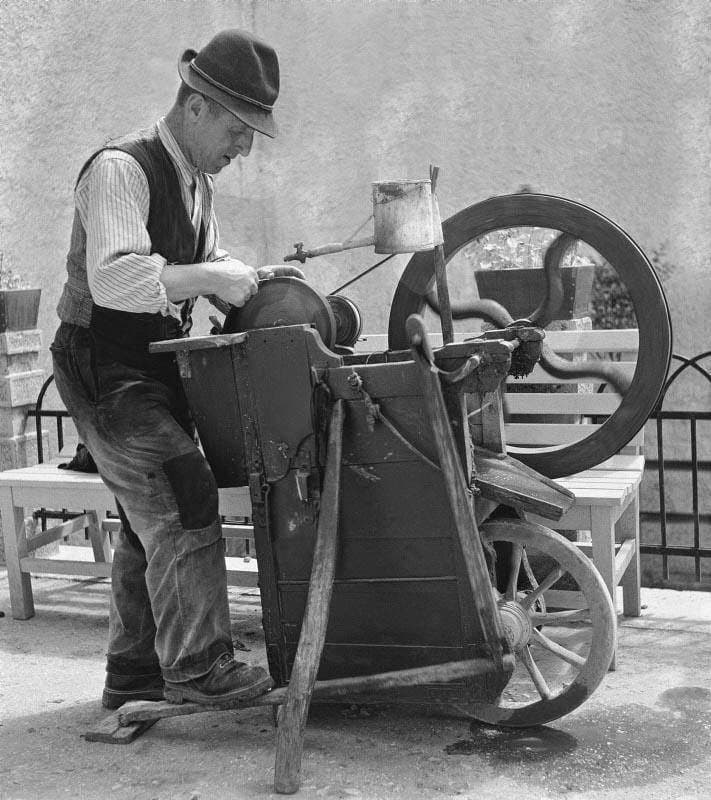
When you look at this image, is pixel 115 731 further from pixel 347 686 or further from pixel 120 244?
pixel 120 244

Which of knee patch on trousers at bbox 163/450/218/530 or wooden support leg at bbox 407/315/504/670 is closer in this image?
wooden support leg at bbox 407/315/504/670

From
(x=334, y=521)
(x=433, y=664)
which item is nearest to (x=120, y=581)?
(x=334, y=521)

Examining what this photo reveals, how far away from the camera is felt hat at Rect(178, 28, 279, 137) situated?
2.76 metres

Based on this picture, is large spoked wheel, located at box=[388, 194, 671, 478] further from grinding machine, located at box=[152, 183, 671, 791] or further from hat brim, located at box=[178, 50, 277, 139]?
hat brim, located at box=[178, 50, 277, 139]

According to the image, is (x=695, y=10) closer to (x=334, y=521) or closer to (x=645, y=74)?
(x=645, y=74)

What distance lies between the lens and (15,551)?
13.3 ft

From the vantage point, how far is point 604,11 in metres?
Answer: 6.81

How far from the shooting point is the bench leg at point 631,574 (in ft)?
12.7

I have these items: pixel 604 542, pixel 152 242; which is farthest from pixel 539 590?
pixel 152 242

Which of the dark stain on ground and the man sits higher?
the man

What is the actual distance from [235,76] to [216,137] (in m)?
0.18

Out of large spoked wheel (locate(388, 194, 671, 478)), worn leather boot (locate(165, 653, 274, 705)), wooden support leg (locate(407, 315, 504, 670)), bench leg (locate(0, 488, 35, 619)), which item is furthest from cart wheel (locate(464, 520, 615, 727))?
bench leg (locate(0, 488, 35, 619))

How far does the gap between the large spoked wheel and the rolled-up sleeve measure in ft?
3.48

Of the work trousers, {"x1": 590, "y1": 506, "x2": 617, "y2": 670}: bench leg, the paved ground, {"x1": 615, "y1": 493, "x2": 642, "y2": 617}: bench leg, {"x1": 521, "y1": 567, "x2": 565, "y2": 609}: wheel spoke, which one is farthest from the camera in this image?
{"x1": 615, "y1": 493, "x2": 642, "y2": 617}: bench leg
